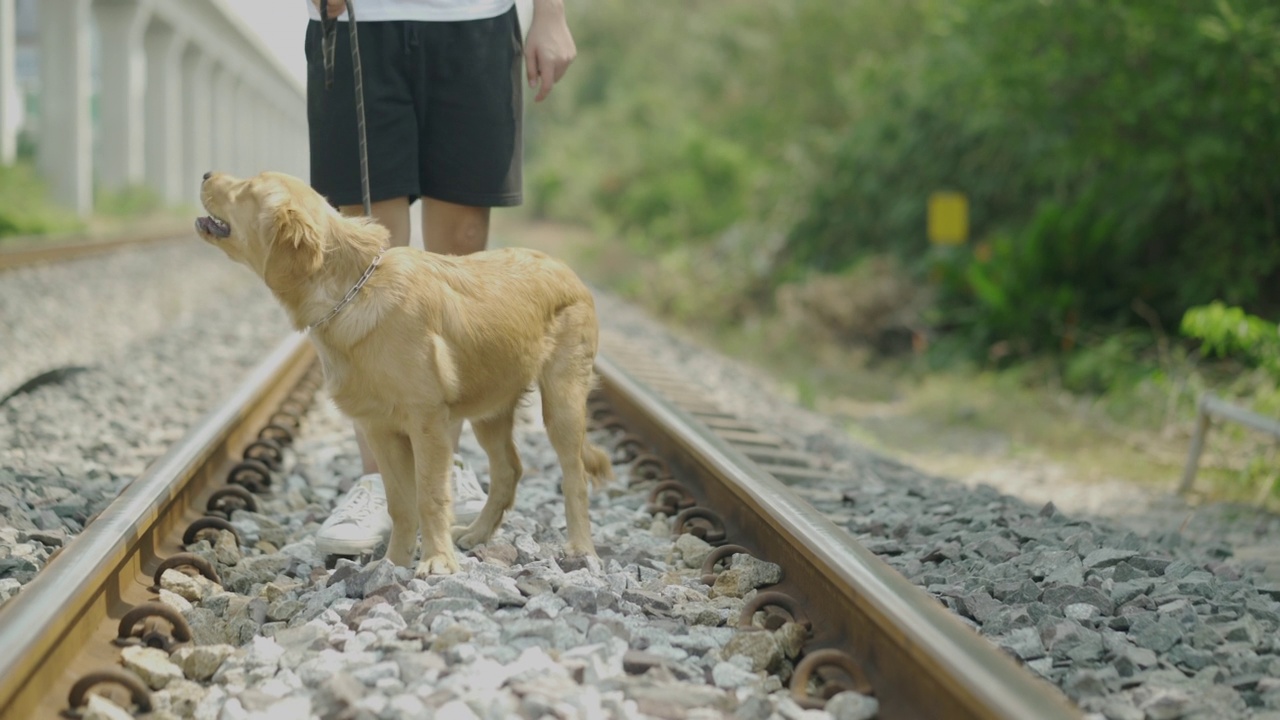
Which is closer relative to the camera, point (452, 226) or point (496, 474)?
point (496, 474)

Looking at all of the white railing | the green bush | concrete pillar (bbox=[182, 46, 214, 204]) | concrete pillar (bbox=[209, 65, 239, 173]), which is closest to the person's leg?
the green bush

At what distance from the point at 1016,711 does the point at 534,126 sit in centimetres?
7824

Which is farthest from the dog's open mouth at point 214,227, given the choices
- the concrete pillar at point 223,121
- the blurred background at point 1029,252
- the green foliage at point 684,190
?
the concrete pillar at point 223,121

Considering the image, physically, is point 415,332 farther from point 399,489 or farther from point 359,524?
point 359,524

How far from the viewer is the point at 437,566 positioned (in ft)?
10.9

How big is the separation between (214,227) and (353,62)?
861 millimetres

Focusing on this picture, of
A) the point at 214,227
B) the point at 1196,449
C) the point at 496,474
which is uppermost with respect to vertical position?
the point at 214,227

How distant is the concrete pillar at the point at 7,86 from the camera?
2295 cm

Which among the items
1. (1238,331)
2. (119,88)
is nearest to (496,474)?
(1238,331)

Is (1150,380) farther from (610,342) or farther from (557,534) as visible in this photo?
(557,534)

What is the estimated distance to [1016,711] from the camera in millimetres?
2105

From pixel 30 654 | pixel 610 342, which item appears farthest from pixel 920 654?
pixel 610 342

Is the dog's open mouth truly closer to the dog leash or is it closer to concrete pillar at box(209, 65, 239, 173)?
the dog leash

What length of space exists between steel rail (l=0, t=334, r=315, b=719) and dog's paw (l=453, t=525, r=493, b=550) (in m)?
0.81
